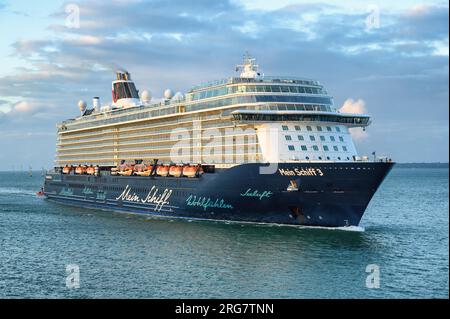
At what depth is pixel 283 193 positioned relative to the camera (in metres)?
42.2

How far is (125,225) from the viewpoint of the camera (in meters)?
49.7

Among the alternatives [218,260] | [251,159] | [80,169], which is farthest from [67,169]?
[218,260]

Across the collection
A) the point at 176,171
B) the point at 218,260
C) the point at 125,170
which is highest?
the point at 125,170

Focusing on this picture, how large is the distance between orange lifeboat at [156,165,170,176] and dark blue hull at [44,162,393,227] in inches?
53.8

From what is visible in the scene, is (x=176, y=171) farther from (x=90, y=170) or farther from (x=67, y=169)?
(x=67, y=169)

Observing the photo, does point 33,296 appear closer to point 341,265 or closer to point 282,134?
point 341,265

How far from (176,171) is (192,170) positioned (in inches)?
115

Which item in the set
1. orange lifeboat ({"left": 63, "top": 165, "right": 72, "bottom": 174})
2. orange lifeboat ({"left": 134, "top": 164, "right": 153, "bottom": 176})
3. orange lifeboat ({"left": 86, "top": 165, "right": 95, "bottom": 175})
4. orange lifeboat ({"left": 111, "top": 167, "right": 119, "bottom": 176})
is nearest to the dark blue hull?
orange lifeboat ({"left": 134, "top": 164, "right": 153, "bottom": 176})

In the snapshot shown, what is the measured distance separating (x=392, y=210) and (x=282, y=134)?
3142 cm

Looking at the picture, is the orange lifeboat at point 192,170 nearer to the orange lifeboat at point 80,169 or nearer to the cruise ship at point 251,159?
the cruise ship at point 251,159

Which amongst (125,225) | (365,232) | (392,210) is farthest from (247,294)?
(392,210)

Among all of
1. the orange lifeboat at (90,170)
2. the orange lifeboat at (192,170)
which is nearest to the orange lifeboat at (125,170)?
the orange lifeboat at (90,170)

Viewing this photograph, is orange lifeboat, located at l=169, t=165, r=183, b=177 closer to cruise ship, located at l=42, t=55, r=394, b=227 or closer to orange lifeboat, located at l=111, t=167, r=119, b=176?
cruise ship, located at l=42, t=55, r=394, b=227

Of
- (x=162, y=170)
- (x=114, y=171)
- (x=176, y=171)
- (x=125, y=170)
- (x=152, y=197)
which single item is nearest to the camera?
(x=176, y=171)
